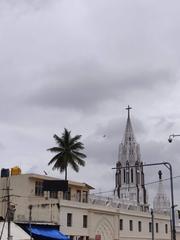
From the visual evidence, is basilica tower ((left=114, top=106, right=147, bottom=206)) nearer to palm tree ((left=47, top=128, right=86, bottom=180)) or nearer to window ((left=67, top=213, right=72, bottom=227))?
palm tree ((left=47, top=128, right=86, bottom=180))

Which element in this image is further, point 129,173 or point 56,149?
point 129,173

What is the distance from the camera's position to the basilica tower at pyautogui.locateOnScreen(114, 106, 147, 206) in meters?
124

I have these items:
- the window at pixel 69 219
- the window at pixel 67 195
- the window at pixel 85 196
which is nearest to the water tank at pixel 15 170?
the window at pixel 67 195

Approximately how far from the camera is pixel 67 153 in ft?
219

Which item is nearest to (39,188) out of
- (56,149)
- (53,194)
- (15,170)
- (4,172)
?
(53,194)

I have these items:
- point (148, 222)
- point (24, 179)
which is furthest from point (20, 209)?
point (148, 222)

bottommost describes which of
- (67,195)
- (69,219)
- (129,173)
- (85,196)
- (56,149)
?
(69,219)

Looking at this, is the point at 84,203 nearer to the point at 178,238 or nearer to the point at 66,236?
the point at 66,236

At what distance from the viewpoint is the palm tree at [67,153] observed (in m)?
66.3

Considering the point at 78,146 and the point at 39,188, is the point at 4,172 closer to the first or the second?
the point at 39,188

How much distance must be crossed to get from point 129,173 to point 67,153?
68473 millimetres

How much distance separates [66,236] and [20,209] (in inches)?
244

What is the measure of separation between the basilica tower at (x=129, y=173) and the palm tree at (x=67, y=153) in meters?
56.2

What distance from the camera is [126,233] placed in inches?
2447
